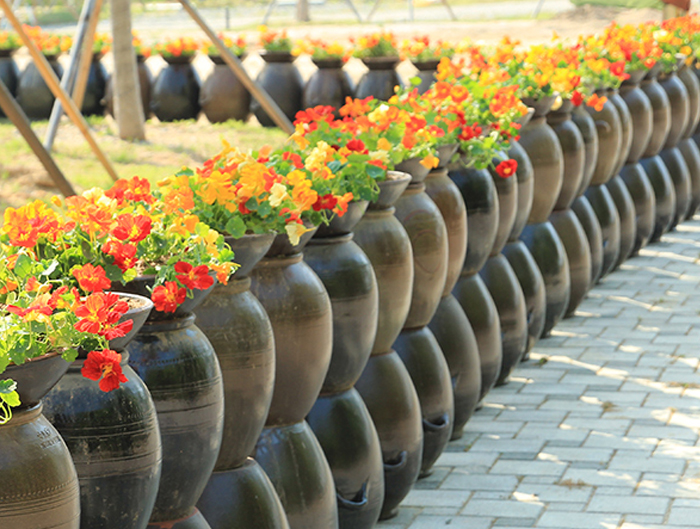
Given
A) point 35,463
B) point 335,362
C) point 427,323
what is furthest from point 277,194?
point 427,323

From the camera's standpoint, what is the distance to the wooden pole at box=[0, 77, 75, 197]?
5.96 meters

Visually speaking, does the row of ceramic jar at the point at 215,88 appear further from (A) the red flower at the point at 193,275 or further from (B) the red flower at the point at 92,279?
(B) the red flower at the point at 92,279

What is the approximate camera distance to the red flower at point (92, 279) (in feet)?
6.29

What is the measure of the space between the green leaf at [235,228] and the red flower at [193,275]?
325 mm

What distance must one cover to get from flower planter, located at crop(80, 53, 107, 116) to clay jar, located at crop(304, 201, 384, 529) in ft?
32.1

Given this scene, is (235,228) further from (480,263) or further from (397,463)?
(480,263)

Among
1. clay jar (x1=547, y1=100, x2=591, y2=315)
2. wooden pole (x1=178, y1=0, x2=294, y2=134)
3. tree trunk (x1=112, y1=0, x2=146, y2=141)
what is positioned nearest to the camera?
clay jar (x1=547, y1=100, x2=591, y2=315)

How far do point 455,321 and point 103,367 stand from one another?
2423mm

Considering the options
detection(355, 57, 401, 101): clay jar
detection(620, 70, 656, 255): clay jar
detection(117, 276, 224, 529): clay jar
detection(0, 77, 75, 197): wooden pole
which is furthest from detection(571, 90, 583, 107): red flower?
detection(355, 57, 401, 101): clay jar

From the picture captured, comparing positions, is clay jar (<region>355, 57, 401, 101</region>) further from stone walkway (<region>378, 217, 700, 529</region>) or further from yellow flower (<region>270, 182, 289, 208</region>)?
yellow flower (<region>270, 182, 289, 208</region>)

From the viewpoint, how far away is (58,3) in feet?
117

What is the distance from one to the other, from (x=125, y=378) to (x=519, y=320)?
120 inches

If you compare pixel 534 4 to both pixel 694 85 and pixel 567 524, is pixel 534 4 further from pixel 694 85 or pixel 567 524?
pixel 567 524

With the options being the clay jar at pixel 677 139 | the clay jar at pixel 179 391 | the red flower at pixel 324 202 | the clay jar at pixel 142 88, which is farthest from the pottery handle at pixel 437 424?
the clay jar at pixel 142 88
